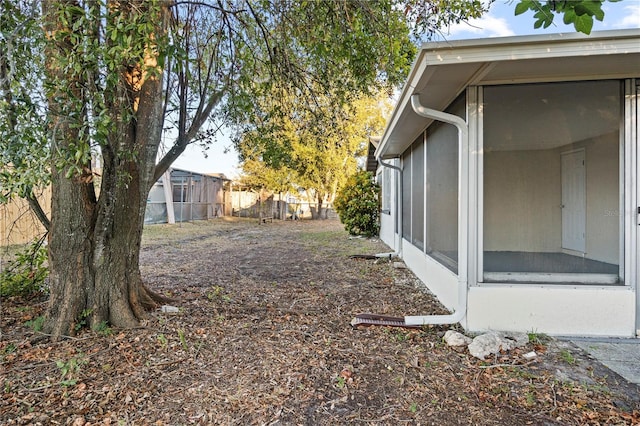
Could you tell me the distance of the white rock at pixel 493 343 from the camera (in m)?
2.91

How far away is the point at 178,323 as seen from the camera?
11.5 feet

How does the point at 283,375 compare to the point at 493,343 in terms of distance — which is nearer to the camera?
the point at 283,375

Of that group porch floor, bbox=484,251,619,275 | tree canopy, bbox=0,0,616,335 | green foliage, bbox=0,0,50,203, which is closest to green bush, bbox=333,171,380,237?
tree canopy, bbox=0,0,616,335

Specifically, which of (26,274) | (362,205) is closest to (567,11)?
(26,274)

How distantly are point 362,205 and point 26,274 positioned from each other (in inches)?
359

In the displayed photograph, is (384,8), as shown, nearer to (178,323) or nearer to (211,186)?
(178,323)

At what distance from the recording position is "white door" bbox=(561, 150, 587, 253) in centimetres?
341

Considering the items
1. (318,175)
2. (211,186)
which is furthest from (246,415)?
(211,186)

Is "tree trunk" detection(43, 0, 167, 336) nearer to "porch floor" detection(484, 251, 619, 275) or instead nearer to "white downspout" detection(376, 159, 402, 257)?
"porch floor" detection(484, 251, 619, 275)

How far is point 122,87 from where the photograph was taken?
9.82 feet

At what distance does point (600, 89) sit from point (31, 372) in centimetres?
520

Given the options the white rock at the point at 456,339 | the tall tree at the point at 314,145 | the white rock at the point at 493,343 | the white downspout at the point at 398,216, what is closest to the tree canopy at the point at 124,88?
the tall tree at the point at 314,145

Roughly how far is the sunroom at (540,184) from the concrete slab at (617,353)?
12 centimetres

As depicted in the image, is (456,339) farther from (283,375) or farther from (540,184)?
(540,184)
